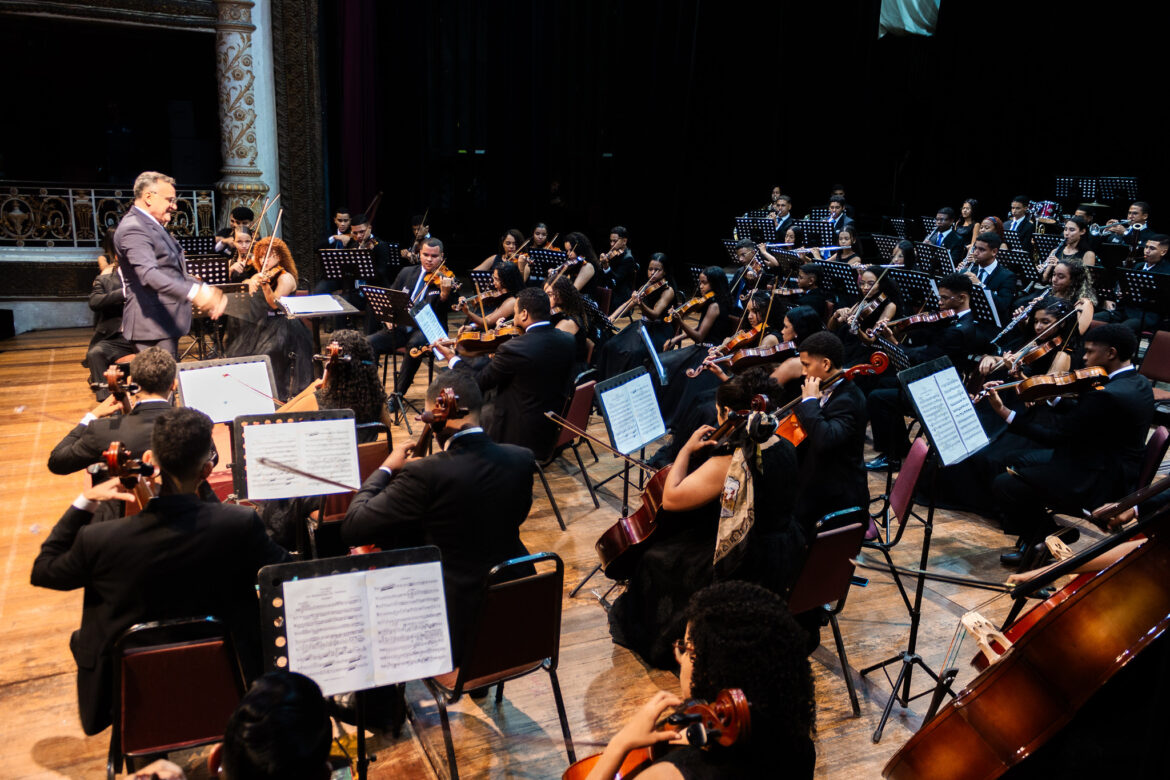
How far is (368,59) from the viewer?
34.5ft

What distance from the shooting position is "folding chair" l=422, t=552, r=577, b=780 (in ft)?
8.65

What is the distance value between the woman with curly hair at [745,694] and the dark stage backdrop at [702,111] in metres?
9.78

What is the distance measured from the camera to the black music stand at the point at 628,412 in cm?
427

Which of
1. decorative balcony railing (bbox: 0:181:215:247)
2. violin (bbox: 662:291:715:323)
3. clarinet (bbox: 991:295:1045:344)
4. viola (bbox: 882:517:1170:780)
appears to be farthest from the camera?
decorative balcony railing (bbox: 0:181:215:247)

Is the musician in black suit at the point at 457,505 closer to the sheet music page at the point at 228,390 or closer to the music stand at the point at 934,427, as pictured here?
the sheet music page at the point at 228,390

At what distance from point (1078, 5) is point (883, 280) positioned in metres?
10.3

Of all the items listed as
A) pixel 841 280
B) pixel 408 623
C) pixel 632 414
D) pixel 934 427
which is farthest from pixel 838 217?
pixel 408 623

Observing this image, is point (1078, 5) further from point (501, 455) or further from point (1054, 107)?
point (501, 455)

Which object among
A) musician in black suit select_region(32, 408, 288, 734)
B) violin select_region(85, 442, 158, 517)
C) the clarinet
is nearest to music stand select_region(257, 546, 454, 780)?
musician in black suit select_region(32, 408, 288, 734)

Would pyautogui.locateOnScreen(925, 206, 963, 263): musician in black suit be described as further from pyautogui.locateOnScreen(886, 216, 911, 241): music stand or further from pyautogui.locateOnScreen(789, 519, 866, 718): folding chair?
pyautogui.locateOnScreen(789, 519, 866, 718): folding chair

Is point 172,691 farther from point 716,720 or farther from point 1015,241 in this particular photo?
point 1015,241

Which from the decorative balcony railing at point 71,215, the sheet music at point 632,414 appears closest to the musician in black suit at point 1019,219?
the sheet music at point 632,414

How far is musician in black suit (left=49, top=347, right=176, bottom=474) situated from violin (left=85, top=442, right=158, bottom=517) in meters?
0.80

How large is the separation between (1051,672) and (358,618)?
5.48ft
